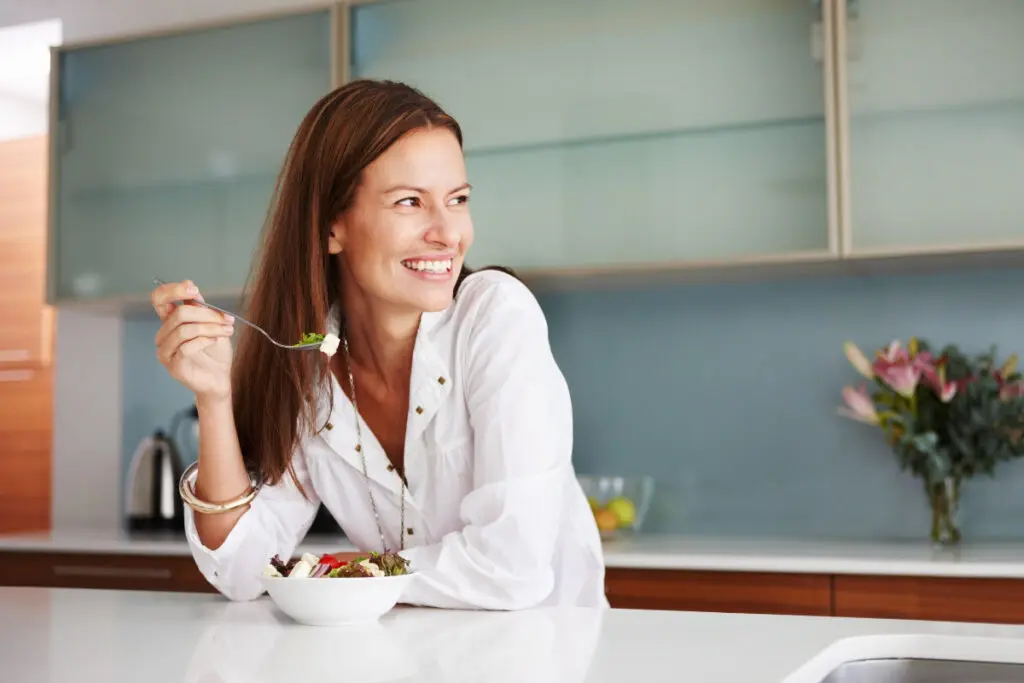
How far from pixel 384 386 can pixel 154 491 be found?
168 cm

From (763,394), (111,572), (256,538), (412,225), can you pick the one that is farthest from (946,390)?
(111,572)

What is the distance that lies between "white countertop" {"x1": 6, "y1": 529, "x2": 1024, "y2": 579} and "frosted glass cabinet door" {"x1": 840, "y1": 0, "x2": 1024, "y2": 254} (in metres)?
0.63

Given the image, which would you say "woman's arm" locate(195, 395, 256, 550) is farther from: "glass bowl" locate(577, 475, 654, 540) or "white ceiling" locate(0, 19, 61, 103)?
"white ceiling" locate(0, 19, 61, 103)

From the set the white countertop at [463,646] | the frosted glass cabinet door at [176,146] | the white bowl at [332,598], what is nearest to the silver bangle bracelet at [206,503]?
the white countertop at [463,646]

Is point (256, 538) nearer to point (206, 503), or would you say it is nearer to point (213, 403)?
point (206, 503)

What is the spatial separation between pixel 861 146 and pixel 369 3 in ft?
4.14

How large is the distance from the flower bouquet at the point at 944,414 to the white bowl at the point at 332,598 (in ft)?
5.23

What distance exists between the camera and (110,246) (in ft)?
10.4

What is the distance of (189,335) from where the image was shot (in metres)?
1.31

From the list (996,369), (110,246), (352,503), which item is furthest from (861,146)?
(110,246)

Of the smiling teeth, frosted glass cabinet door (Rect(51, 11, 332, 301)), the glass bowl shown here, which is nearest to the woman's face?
the smiling teeth

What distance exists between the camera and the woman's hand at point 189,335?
1.30 meters

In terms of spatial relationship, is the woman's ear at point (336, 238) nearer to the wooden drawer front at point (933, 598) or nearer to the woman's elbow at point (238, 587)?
the woman's elbow at point (238, 587)

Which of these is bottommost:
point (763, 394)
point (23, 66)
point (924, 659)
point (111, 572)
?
point (111, 572)
